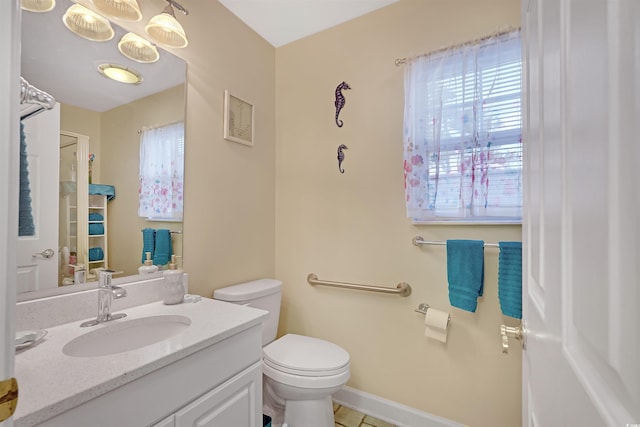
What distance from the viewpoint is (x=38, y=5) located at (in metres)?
1.02

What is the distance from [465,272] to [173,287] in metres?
1.43

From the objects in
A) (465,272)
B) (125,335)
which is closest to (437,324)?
(465,272)

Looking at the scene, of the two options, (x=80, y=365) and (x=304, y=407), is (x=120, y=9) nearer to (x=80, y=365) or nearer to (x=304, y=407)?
(x=80, y=365)

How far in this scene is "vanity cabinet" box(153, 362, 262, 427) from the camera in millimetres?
872

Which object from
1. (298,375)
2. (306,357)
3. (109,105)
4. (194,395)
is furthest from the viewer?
(306,357)

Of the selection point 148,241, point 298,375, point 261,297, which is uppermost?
point 148,241

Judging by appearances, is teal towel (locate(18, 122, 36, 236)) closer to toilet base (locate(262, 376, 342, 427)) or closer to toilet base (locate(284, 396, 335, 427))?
toilet base (locate(262, 376, 342, 427))

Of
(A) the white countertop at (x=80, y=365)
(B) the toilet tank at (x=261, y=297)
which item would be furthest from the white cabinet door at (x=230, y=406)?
(B) the toilet tank at (x=261, y=297)

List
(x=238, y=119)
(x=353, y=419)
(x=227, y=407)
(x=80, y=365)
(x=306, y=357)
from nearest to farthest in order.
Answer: (x=80, y=365)
(x=227, y=407)
(x=306, y=357)
(x=353, y=419)
(x=238, y=119)

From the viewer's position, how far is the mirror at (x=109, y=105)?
A: 1.04 metres

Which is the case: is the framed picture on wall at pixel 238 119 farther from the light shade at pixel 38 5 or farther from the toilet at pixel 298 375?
the toilet at pixel 298 375

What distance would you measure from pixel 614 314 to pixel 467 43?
1.61m

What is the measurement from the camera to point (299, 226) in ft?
6.61

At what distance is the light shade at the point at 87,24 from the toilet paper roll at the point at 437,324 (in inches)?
80.4
